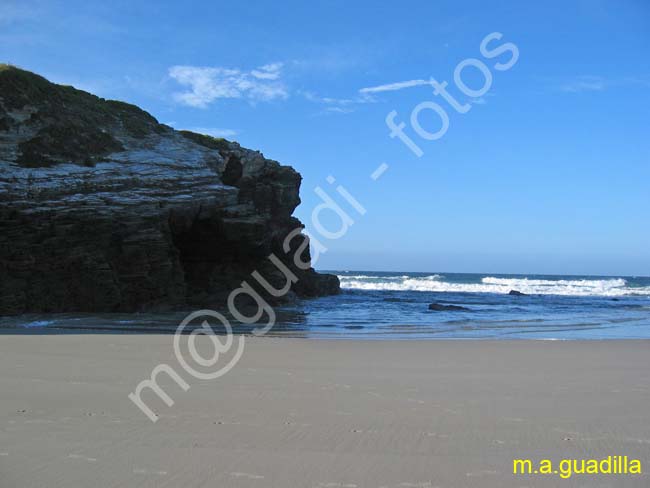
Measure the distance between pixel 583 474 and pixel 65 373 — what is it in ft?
18.3

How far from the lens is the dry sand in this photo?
10.5 ft

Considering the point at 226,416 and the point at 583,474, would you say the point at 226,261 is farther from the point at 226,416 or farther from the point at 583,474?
the point at 583,474

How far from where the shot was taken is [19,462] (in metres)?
3.34

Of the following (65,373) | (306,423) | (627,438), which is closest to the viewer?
(627,438)

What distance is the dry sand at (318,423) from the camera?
321 centimetres

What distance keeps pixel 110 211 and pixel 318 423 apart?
53.5ft

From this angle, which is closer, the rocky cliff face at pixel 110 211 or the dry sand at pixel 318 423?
the dry sand at pixel 318 423

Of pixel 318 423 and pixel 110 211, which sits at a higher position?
pixel 110 211

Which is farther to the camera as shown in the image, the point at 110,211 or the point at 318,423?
Answer: the point at 110,211

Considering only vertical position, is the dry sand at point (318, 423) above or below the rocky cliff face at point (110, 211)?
below

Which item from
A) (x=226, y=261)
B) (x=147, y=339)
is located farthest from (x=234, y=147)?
(x=147, y=339)

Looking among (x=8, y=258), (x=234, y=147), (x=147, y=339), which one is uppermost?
(x=234, y=147)

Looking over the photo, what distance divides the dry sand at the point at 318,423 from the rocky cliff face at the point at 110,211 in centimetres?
1096

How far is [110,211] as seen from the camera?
732 inches
